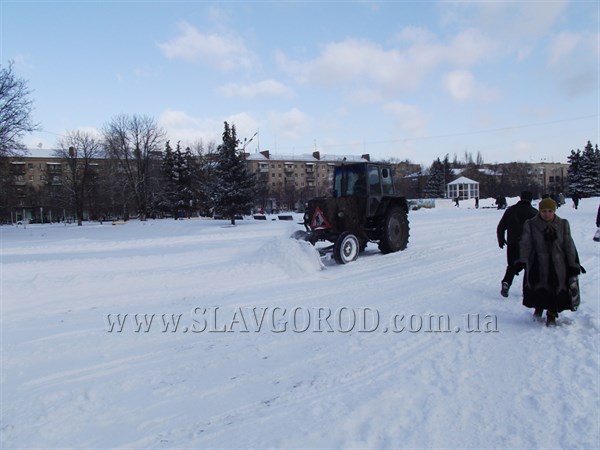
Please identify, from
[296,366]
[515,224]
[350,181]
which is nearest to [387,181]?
[350,181]

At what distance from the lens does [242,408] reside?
350 cm

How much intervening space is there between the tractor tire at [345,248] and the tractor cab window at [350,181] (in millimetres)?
1552

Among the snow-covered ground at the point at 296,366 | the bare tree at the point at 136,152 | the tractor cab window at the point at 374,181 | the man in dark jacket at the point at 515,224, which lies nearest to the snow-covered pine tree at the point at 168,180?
the bare tree at the point at 136,152

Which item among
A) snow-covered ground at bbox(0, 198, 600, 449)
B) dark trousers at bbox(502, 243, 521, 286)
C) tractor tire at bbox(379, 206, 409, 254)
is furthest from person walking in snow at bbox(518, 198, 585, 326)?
→ tractor tire at bbox(379, 206, 409, 254)

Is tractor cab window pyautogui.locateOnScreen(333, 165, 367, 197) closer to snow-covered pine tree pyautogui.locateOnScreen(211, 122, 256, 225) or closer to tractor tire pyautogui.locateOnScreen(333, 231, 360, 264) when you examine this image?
tractor tire pyautogui.locateOnScreen(333, 231, 360, 264)

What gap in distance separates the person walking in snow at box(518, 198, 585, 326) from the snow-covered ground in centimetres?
37

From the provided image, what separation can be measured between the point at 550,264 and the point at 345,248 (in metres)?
5.94

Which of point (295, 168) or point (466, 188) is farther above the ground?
point (295, 168)

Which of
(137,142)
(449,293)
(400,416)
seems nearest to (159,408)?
(400,416)

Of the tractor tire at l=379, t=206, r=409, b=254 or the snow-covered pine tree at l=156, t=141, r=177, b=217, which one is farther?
the snow-covered pine tree at l=156, t=141, r=177, b=217

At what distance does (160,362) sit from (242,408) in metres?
1.53

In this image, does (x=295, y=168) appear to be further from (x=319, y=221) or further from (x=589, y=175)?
(x=319, y=221)

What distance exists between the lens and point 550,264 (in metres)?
4.87

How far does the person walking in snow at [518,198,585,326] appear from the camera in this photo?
479 cm
